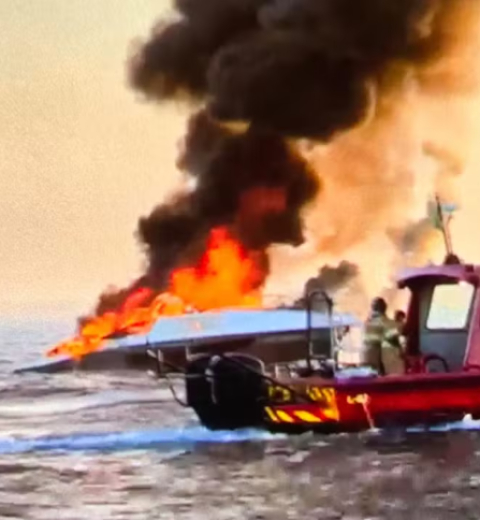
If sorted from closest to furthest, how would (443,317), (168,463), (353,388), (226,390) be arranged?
(168,463), (226,390), (353,388), (443,317)

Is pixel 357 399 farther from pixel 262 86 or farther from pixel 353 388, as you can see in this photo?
pixel 262 86

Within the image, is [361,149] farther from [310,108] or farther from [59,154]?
[59,154]

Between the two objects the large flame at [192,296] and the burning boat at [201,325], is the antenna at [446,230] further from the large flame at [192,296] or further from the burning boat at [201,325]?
the large flame at [192,296]

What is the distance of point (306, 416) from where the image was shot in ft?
11.8

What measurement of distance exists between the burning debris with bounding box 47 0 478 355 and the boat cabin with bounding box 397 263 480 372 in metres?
0.35

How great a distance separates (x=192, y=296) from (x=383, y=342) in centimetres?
66

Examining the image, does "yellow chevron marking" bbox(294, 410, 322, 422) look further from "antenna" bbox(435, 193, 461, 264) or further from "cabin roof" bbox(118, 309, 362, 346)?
"antenna" bbox(435, 193, 461, 264)

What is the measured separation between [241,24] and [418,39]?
57 centimetres

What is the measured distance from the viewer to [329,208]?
3625 mm

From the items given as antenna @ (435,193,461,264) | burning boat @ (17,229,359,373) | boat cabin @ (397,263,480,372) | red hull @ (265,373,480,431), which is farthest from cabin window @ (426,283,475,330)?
burning boat @ (17,229,359,373)

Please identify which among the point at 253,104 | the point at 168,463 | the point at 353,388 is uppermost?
the point at 253,104

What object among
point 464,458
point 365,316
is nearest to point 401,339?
point 365,316

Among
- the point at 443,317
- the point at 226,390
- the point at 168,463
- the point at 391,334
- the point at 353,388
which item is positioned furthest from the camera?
the point at 443,317

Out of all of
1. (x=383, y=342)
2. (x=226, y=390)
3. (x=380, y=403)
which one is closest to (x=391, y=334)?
(x=383, y=342)
